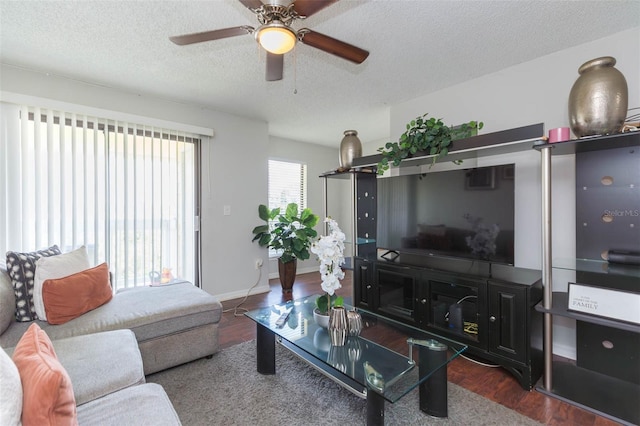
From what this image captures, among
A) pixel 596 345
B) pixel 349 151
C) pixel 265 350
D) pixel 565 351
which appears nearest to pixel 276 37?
pixel 349 151

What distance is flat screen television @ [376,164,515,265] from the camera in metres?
2.16

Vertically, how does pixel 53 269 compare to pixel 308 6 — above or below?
below

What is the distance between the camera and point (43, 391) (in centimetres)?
85

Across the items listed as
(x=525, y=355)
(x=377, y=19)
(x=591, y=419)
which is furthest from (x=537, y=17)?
Answer: (x=591, y=419)

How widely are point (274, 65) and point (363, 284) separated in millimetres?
2196

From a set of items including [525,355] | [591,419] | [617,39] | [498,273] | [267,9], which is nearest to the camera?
[267,9]

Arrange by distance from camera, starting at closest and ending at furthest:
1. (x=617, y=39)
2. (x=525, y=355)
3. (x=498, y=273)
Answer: (x=525, y=355), (x=617, y=39), (x=498, y=273)

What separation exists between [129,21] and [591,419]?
12.2ft

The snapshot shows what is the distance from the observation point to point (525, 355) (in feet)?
6.12

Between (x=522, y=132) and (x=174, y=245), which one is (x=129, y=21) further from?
(x=522, y=132)

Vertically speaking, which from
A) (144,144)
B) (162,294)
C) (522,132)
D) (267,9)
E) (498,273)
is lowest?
(162,294)

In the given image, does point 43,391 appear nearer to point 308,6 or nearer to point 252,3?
point 252,3

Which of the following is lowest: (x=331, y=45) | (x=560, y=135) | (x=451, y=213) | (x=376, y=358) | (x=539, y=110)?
(x=376, y=358)

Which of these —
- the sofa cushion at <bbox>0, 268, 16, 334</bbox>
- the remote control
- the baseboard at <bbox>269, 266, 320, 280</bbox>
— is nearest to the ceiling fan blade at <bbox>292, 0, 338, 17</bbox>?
the remote control
